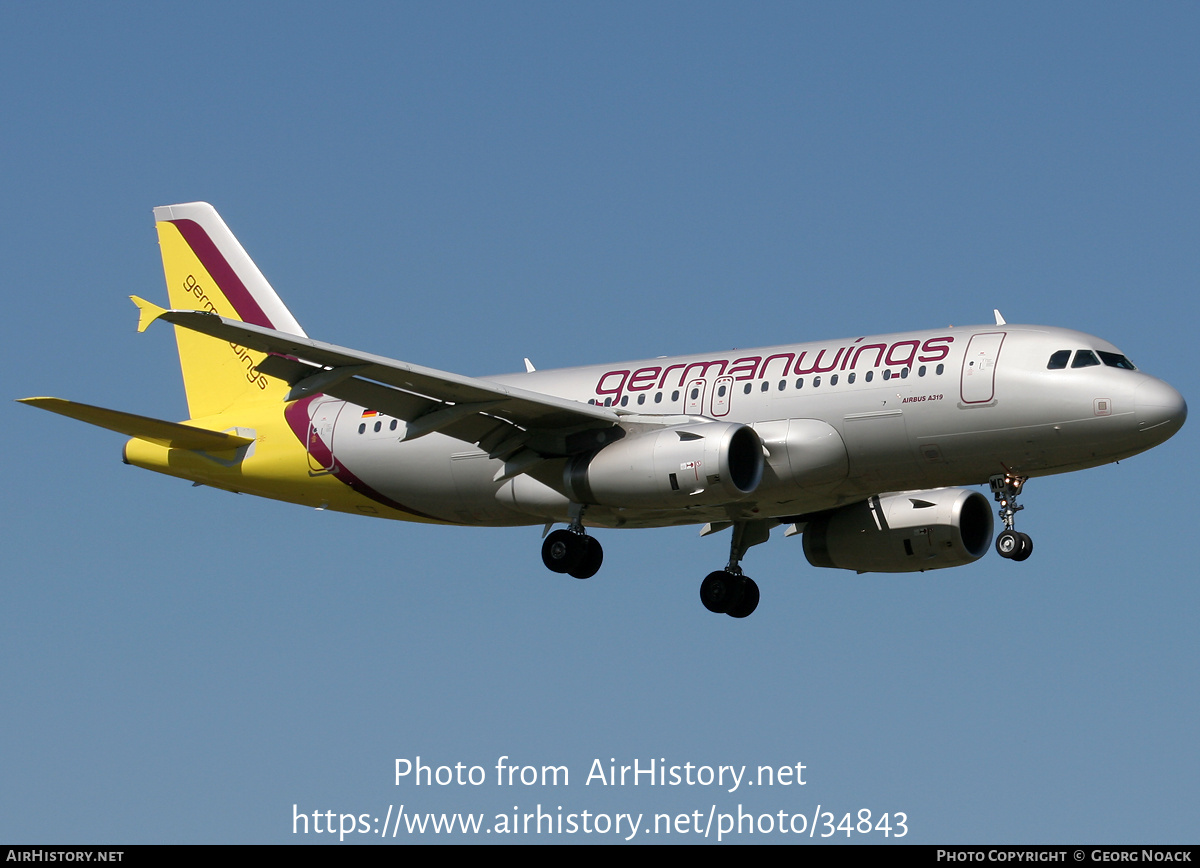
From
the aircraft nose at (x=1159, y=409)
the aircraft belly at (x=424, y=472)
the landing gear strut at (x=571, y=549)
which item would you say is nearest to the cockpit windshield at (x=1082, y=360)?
the aircraft nose at (x=1159, y=409)

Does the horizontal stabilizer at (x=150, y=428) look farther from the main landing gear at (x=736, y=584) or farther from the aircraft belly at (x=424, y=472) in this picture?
the main landing gear at (x=736, y=584)

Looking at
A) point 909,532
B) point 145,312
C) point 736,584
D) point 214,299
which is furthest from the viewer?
point 214,299

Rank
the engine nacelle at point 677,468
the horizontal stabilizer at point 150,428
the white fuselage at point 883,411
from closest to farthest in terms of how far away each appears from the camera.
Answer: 1. the white fuselage at point 883,411
2. the engine nacelle at point 677,468
3. the horizontal stabilizer at point 150,428

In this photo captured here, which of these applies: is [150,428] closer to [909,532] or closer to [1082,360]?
[909,532]

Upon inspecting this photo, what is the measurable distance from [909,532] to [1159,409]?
7279 mm

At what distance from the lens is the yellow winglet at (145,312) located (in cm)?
3341

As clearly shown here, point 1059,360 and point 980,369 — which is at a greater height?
point 1059,360

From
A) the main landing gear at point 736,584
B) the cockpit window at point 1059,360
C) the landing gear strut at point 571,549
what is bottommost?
the landing gear strut at point 571,549

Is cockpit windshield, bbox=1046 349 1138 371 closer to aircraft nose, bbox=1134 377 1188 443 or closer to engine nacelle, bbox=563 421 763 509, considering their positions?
aircraft nose, bbox=1134 377 1188 443

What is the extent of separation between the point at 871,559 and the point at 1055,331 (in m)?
7.36

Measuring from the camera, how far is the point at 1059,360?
115 ft

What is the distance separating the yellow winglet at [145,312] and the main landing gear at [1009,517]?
647 inches

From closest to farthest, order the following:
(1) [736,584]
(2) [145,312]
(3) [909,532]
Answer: (2) [145,312] → (3) [909,532] → (1) [736,584]

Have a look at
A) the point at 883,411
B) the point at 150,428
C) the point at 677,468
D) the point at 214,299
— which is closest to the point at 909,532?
the point at 883,411
